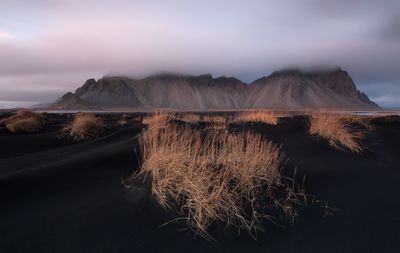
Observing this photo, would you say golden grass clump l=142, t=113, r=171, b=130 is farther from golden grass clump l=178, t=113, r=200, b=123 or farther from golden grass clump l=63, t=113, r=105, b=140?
golden grass clump l=63, t=113, r=105, b=140

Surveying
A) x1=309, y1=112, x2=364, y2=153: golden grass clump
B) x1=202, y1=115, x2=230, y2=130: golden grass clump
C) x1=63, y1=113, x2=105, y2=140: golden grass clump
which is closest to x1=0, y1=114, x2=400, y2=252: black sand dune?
x1=309, y1=112, x2=364, y2=153: golden grass clump

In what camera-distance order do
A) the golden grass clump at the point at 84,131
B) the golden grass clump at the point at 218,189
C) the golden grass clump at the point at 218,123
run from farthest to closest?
the golden grass clump at the point at 84,131, the golden grass clump at the point at 218,123, the golden grass clump at the point at 218,189

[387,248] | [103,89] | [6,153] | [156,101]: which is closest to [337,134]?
[387,248]

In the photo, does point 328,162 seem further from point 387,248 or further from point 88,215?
point 88,215

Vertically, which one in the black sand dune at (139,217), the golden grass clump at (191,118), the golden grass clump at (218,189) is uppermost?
the golden grass clump at (218,189)

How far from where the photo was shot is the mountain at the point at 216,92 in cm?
15000

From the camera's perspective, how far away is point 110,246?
462cm

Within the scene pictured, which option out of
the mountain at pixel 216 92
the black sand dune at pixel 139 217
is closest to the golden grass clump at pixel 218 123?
the black sand dune at pixel 139 217

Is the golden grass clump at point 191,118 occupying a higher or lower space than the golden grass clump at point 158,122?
lower

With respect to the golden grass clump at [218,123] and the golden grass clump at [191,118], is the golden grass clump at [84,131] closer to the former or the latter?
the golden grass clump at [191,118]

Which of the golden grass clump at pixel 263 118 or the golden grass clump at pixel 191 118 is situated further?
the golden grass clump at pixel 191 118

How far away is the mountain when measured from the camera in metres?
150

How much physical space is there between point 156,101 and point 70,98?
107 feet

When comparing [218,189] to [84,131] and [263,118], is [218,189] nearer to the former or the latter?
[84,131]
